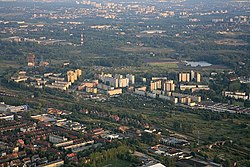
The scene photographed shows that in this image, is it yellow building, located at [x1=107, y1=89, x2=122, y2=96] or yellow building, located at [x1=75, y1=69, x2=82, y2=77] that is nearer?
yellow building, located at [x1=107, y1=89, x2=122, y2=96]

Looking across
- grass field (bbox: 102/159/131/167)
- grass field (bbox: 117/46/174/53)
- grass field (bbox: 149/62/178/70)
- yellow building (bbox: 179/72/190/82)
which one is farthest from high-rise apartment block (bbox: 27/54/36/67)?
grass field (bbox: 102/159/131/167)

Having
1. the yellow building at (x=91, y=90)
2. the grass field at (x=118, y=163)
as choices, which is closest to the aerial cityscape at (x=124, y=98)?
the grass field at (x=118, y=163)

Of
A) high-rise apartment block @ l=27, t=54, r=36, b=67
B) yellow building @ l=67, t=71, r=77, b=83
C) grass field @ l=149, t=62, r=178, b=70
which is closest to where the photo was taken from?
yellow building @ l=67, t=71, r=77, b=83

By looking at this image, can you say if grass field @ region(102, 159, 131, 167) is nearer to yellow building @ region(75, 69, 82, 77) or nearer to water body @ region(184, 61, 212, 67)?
yellow building @ region(75, 69, 82, 77)

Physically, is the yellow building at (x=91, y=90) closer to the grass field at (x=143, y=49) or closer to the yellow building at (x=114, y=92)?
the yellow building at (x=114, y=92)

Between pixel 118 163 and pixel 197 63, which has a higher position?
pixel 118 163

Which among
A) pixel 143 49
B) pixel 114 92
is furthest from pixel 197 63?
pixel 114 92

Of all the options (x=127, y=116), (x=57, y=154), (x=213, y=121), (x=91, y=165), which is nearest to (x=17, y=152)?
(x=57, y=154)

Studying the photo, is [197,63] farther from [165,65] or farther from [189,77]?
[189,77]
